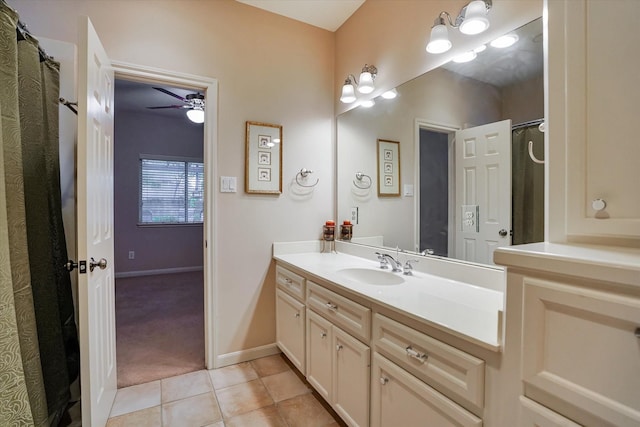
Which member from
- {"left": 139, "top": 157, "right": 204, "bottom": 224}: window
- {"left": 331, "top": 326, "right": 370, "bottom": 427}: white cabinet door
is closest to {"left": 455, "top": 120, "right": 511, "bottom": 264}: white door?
{"left": 331, "top": 326, "right": 370, "bottom": 427}: white cabinet door

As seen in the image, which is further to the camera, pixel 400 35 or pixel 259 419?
pixel 400 35

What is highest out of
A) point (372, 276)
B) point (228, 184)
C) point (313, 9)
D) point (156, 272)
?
point (313, 9)

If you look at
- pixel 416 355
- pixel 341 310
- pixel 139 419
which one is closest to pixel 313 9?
pixel 341 310

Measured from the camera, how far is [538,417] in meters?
0.74

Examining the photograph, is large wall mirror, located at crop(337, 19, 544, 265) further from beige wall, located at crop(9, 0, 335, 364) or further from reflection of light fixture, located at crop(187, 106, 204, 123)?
reflection of light fixture, located at crop(187, 106, 204, 123)

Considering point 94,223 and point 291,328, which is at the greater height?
point 94,223

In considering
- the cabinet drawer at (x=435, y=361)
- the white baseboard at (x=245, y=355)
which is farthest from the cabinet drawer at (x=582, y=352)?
the white baseboard at (x=245, y=355)

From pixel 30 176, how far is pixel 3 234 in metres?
0.45

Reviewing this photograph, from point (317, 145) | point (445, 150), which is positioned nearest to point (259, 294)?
point (317, 145)

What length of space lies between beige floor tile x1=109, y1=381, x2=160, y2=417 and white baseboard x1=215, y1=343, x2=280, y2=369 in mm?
417

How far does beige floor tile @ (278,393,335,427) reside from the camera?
5.42 feet

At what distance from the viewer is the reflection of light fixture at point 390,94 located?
201cm

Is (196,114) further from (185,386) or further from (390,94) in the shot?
(185,386)

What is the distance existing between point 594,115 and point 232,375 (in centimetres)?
235
